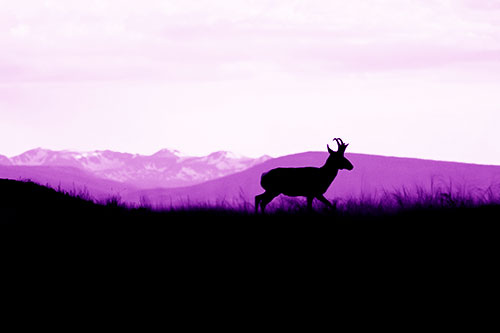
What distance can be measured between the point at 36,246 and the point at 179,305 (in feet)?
9.87

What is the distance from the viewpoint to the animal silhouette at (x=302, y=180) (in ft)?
32.5

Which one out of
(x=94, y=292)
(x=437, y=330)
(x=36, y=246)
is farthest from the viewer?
(x=36, y=246)

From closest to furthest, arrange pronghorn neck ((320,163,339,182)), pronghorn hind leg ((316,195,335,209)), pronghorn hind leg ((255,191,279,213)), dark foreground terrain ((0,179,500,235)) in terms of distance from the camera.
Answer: dark foreground terrain ((0,179,500,235)), pronghorn hind leg ((316,195,335,209)), pronghorn hind leg ((255,191,279,213)), pronghorn neck ((320,163,339,182))

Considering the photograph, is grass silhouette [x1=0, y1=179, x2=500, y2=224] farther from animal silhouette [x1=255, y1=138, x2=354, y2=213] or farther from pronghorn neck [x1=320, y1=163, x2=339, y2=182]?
pronghorn neck [x1=320, y1=163, x2=339, y2=182]

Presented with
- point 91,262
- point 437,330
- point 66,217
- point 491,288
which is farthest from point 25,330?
point 66,217

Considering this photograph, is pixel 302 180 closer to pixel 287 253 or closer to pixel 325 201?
pixel 325 201

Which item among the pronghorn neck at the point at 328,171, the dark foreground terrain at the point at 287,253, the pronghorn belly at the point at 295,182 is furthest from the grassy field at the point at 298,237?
Answer: the pronghorn neck at the point at 328,171

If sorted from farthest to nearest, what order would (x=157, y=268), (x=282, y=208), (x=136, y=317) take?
(x=282, y=208)
(x=157, y=268)
(x=136, y=317)

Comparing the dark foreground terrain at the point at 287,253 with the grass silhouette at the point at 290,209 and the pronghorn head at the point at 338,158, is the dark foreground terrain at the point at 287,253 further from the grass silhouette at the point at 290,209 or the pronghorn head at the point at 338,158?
the pronghorn head at the point at 338,158

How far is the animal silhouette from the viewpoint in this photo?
9.91 metres

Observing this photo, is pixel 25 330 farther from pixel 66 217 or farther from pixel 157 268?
pixel 66 217

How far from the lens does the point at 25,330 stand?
5.29m

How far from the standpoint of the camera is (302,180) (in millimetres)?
10164

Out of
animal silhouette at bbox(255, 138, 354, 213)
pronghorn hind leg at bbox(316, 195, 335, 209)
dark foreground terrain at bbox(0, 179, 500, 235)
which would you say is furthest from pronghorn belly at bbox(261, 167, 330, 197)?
dark foreground terrain at bbox(0, 179, 500, 235)
